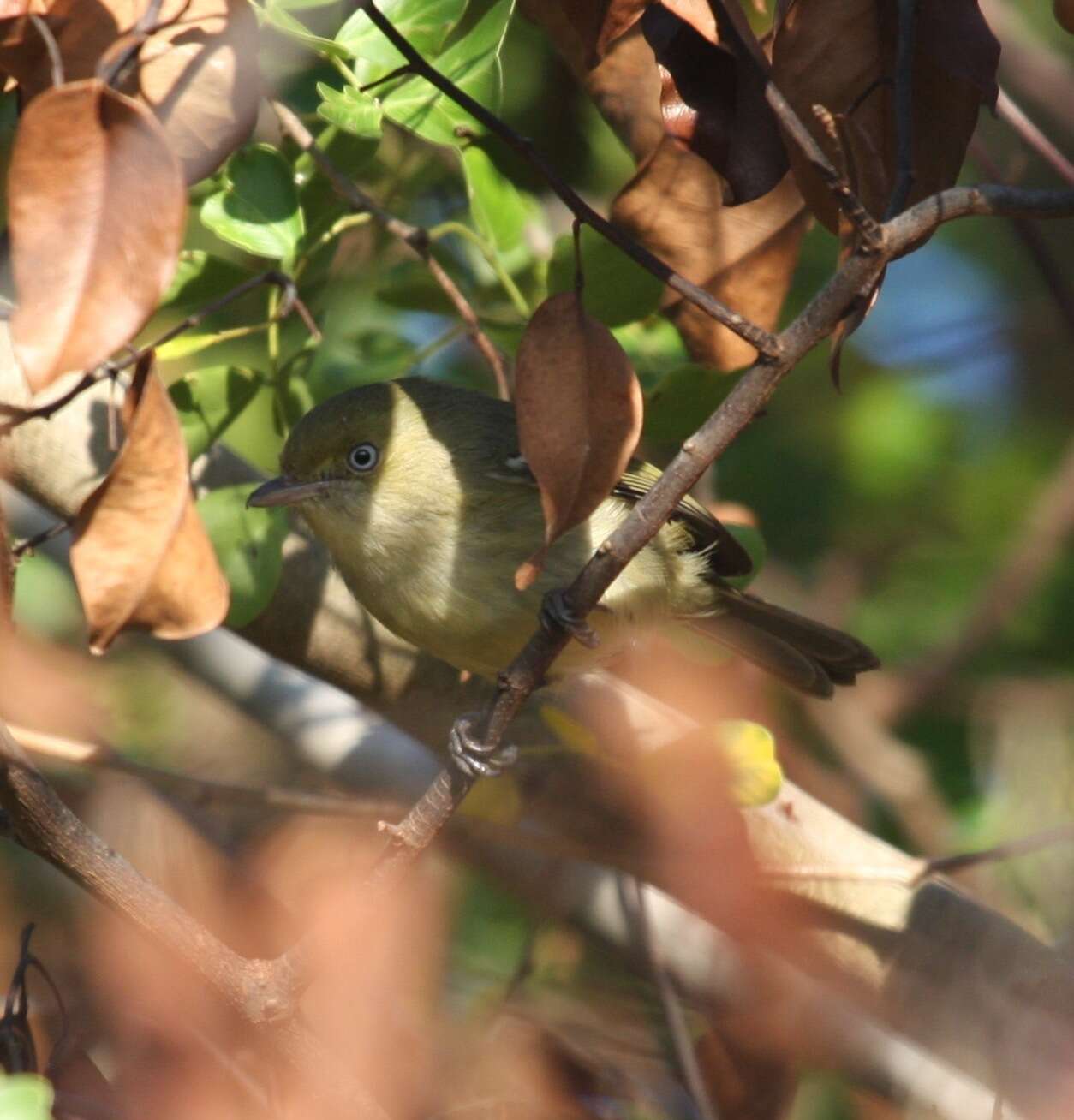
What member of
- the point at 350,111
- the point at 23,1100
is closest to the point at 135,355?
the point at 350,111

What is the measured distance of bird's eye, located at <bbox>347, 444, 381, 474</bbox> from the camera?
3.50 m

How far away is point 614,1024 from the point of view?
400 centimetres

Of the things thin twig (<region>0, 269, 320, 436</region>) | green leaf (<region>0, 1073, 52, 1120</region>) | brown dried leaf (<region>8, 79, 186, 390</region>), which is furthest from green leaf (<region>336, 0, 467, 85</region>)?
green leaf (<region>0, 1073, 52, 1120</region>)

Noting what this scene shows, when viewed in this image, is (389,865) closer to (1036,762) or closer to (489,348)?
(489,348)

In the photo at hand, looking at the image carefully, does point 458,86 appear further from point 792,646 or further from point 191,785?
point 792,646

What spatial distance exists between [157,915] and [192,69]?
4.11ft

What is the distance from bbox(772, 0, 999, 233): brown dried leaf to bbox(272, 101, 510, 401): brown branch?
3.13 feet

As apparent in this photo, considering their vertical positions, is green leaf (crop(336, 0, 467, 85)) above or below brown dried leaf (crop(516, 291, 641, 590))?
above

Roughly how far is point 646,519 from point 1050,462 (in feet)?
12.1

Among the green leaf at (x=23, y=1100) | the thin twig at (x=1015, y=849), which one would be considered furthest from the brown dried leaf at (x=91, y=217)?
the thin twig at (x=1015, y=849)

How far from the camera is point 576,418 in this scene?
1.99 metres

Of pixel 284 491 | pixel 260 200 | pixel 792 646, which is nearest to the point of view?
pixel 260 200

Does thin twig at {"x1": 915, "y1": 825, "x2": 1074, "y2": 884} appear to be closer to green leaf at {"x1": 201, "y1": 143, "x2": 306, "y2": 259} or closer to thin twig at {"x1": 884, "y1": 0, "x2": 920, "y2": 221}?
thin twig at {"x1": 884, "y1": 0, "x2": 920, "y2": 221}

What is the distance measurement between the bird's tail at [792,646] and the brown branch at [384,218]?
1.09m
